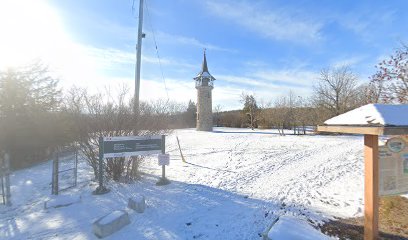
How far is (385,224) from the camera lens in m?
5.48

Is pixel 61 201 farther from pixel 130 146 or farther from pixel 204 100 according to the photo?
pixel 204 100

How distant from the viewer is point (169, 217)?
573 centimetres

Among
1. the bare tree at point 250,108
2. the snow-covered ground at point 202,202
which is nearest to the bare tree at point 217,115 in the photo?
the bare tree at point 250,108

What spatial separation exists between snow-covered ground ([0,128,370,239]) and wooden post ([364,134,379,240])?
4.30 ft

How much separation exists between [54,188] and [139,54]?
18.2ft

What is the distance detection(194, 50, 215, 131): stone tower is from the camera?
4075 centimetres

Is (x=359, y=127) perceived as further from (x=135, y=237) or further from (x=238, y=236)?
(x=135, y=237)

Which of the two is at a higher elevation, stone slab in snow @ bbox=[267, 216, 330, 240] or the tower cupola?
the tower cupola

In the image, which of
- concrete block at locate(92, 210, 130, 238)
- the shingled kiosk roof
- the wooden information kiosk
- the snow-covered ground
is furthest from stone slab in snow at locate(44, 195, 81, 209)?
the wooden information kiosk

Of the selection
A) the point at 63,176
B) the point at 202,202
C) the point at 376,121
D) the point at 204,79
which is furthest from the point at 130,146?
the point at 204,79

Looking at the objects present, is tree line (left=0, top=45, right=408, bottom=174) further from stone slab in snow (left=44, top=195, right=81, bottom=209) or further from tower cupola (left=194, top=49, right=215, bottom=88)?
tower cupola (left=194, top=49, right=215, bottom=88)

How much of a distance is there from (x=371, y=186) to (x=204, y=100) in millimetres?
36897

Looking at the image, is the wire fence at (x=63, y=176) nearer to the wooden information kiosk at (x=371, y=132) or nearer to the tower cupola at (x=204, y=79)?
the wooden information kiosk at (x=371, y=132)

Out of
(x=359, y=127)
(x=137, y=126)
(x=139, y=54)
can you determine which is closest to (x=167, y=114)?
(x=137, y=126)
